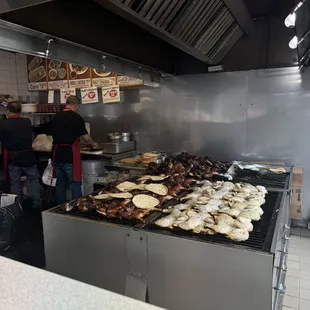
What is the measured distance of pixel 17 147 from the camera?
163 inches

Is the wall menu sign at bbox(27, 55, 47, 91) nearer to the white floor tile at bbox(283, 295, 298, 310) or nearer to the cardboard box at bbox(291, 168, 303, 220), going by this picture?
the cardboard box at bbox(291, 168, 303, 220)

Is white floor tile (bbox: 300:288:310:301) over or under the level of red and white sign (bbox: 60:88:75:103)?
under

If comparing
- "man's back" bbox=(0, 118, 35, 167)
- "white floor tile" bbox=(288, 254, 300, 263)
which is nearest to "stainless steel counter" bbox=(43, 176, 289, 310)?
"white floor tile" bbox=(288, 254, 300, 263)

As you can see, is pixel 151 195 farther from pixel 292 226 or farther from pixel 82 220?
pixel 292 226

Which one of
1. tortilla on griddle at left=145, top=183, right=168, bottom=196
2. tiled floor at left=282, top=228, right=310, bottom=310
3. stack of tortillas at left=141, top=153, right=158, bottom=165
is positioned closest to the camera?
tortilla on griddle at left=145, top=183, right=168, bottom=196

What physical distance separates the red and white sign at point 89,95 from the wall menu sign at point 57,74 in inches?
16.4

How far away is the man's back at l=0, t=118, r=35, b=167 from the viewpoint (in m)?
4.01

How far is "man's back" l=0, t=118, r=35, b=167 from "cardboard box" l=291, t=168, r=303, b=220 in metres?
3.61

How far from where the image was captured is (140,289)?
163 cm

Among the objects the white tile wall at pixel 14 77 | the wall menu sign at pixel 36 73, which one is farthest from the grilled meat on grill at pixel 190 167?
the white tile wall at pixel 14 77

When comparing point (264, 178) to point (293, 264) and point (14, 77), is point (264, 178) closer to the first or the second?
point (293, 264)

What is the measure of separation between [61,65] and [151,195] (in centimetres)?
371

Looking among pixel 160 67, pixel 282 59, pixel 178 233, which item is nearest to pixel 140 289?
pixel 178 233

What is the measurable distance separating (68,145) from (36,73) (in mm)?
2337
